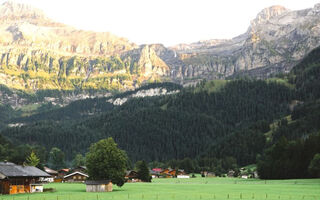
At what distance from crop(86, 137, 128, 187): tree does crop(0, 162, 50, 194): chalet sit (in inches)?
461

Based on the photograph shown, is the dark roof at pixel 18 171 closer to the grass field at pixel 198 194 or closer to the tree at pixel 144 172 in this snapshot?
the grass field at pixel 198 194

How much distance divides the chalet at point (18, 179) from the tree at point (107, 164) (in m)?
11.7

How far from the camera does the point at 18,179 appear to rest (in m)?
95.2

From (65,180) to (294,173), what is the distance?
3818 inches

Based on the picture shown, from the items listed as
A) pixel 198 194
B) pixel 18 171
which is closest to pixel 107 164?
pixel 18 171

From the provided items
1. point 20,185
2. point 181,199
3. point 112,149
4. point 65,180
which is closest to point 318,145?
point 112,149

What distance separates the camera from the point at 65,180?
605ft

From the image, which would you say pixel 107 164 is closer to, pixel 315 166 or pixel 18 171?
pixel 18 171

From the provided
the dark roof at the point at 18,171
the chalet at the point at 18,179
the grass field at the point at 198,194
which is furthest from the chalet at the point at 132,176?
the chalet at the point at 18,179

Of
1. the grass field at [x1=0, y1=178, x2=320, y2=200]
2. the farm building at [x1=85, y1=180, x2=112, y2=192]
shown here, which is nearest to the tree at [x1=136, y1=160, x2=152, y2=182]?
the grass field at [x1=0, y1=178, x2=320, y2=200]

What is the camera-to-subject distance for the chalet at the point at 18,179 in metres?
92.4

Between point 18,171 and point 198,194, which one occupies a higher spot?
point 18,171

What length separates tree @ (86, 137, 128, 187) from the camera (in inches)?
4048

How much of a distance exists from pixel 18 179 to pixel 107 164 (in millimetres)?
20678
